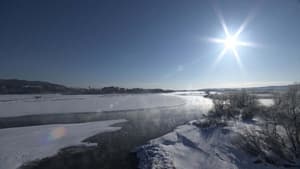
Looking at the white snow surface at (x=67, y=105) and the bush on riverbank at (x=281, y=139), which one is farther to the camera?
the white snow surface at (x=67, y=105)

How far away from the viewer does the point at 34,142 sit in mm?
10422

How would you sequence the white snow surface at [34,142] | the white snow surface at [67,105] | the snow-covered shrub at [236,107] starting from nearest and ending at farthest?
the white snow surface at [34,142]
the snow-covered shrub at [236,107]
the white snow surface at [67,105]

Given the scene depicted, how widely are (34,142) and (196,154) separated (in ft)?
31.8

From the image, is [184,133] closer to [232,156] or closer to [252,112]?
[232,156]

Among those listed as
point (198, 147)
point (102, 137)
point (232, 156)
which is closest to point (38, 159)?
point (102, 137)

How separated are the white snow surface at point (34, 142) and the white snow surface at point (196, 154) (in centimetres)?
483

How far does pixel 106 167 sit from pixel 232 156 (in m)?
5.69

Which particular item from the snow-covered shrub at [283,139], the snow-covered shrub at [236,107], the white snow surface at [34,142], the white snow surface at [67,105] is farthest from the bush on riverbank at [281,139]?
the white snow surface at [67,105]

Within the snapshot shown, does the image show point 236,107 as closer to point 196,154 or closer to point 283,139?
point 283,139

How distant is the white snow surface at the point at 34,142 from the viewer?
802 centimetres

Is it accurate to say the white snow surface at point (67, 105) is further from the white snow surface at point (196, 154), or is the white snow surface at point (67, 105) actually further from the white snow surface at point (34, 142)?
the white snow surface at point (196, 154)

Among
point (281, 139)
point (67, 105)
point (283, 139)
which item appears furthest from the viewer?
point (67, 105)

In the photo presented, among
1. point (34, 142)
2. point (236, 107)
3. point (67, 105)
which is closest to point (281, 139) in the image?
point (34, 142)

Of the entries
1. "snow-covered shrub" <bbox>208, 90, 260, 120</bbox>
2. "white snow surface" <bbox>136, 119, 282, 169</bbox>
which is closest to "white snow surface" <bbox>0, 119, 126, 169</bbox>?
"white snow surface" <bbox>136, 119, 282, 169</bbox>
